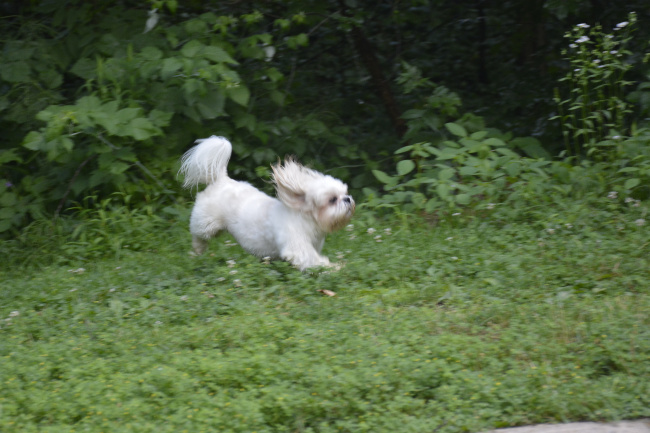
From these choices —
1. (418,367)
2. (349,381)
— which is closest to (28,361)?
(349,381)

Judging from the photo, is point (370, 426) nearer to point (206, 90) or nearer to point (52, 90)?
point (206, 90)

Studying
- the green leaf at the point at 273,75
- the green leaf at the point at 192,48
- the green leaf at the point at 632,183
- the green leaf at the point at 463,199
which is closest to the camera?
the green leaf at the point at 632,183

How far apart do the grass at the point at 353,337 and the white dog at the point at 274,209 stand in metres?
0.19

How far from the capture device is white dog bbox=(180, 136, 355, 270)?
523 cm

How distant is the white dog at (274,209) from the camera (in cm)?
523

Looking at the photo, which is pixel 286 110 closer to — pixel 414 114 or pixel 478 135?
pixel 414 114

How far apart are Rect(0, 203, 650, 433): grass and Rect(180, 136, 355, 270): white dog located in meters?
0.19

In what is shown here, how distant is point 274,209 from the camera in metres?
5.43

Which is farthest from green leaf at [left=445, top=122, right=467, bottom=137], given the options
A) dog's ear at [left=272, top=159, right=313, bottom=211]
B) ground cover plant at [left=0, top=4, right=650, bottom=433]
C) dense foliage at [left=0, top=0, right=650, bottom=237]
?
dog's ear at [left=272, top=159, right=313, bottom=211]

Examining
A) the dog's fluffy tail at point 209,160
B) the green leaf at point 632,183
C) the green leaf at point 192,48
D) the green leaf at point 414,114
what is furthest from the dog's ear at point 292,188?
the green leaf at point 414,114

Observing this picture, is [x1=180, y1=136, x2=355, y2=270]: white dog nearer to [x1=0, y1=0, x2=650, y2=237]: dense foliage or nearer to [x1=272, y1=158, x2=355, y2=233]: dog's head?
[x1=272, y1=158, x2=355, y2=233]: dog's head

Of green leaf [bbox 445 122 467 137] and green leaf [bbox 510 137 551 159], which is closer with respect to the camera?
green leaf [bbox 445 122 467 137]

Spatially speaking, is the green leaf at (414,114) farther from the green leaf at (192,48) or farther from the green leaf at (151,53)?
Answer: the green leaf at (151,53)

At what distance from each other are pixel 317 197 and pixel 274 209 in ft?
1.34
